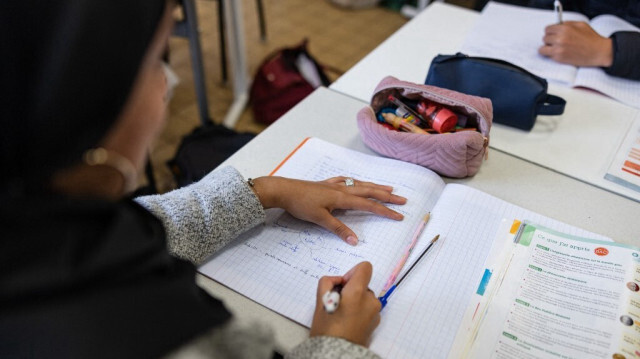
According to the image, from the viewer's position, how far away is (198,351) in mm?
521

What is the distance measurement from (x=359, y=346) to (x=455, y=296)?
0.62 feet

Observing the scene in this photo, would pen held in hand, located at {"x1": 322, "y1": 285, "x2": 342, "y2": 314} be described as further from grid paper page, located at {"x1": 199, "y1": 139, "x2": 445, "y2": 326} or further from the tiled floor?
the tiled floor

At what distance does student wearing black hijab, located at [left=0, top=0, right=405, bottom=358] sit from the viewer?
16.6 inches

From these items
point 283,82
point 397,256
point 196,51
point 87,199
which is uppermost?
point 87,199

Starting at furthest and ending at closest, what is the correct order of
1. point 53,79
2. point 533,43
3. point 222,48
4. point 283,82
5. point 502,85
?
point 222,48 < point 283,82 < point 533,43 < point 502,85 < point 53,79

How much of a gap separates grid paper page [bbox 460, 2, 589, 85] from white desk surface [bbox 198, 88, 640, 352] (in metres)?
0.39

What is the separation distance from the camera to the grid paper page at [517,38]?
1.27 meters

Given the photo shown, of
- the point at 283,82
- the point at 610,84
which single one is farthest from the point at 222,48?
the point at 610,84

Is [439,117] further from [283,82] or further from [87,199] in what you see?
[283,82]

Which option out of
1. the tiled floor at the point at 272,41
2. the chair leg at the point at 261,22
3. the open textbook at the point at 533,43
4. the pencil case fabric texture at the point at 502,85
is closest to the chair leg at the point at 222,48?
the tiled floor at the point at 272,41

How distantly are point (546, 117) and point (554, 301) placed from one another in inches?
21.7

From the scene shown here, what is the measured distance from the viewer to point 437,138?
90cm

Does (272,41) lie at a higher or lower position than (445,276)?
lower

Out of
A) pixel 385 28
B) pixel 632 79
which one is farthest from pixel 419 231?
pixel 385 28
